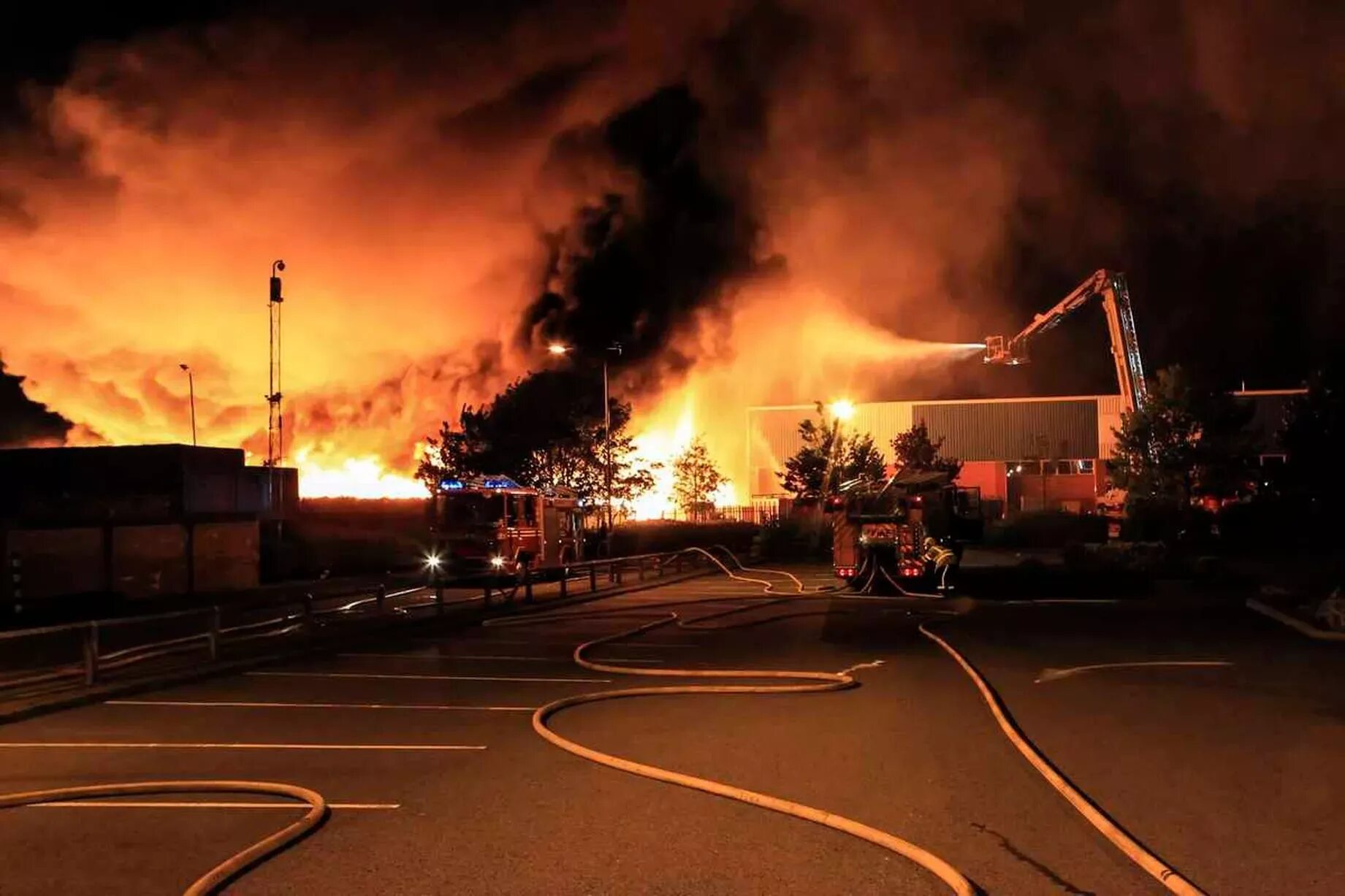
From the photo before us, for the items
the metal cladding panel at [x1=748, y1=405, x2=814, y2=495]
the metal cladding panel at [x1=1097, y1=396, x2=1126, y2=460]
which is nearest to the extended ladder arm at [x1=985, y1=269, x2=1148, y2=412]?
the metal cladding panel at [x1=1097, y1=396, x2=1126, y2=460]

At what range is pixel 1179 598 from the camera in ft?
77.8

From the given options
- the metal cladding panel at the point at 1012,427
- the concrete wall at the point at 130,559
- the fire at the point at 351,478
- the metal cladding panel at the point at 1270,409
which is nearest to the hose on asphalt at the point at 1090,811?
the concrete wall at the point at 130,559

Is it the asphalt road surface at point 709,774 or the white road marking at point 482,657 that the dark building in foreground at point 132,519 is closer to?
the white road marking at point 482,657

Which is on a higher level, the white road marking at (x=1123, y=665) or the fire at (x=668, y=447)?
the fire at (x=668, y=447)

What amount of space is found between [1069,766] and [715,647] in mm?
7482

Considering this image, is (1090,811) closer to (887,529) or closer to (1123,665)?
(1123,665)

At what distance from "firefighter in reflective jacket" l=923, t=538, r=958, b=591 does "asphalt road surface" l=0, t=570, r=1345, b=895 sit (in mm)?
10712

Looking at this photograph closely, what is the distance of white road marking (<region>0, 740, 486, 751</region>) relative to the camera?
8891mm

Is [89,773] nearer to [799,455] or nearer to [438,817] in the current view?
[438,817]

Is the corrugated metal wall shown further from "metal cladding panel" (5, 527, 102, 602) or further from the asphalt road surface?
the asphalt road surface

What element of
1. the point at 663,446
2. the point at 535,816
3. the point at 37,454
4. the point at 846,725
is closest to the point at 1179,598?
the point at 846,725

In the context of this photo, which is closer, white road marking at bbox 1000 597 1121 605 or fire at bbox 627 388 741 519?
white road marking at bbox 1000 597 1121 605

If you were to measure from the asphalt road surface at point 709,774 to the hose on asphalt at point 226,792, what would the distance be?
3.6 inches

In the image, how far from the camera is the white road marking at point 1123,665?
12391 millimetres
